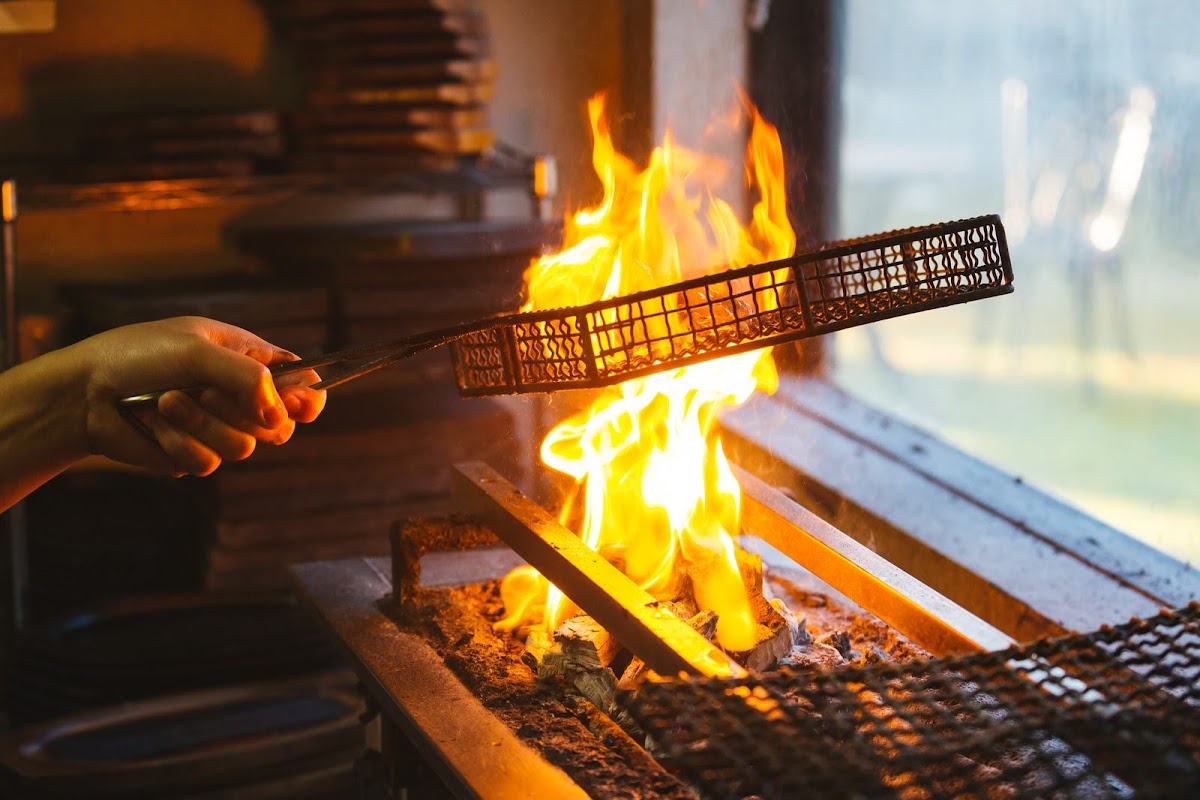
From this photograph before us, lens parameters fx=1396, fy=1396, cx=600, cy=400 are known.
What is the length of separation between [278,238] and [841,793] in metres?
2.19

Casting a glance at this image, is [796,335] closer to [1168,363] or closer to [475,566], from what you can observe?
[475,566]

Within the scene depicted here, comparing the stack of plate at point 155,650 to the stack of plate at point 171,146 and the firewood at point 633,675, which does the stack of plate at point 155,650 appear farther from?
the firewood at point 633,675

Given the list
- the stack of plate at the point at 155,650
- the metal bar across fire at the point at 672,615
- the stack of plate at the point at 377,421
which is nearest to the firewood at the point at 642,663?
the metal bar across fire at the point at 672,615

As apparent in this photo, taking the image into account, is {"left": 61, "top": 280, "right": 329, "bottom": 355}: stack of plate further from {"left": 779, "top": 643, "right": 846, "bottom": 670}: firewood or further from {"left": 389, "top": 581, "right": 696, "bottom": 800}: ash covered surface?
{"left": 779, "top": 643, "right": 846, "bottom": 670}: firewood

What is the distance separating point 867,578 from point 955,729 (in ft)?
1.47

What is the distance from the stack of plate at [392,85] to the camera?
2.91 meters

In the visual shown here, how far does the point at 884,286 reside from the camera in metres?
1.51

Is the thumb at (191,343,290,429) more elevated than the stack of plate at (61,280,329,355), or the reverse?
the thumb at (191,343,290,429)

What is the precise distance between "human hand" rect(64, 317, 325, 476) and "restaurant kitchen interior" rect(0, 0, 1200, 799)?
121 millimetres

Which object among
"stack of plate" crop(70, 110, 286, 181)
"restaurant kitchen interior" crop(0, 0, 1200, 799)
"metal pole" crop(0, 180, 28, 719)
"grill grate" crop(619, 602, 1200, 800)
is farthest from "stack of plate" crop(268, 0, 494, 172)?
"grill grate" crop(619, 602, 1200, 800)

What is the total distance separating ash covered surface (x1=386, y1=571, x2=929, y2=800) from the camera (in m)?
1.37

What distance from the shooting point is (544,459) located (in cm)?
193

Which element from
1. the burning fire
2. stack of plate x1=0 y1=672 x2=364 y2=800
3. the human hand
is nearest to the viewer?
the human hand

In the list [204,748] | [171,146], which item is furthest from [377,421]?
[204,748]
